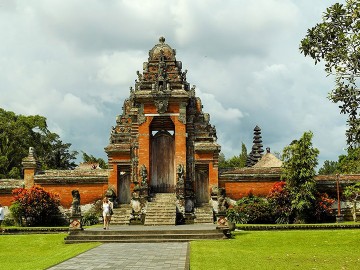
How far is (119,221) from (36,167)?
7.02 metres

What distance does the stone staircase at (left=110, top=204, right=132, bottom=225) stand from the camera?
23.3 meters

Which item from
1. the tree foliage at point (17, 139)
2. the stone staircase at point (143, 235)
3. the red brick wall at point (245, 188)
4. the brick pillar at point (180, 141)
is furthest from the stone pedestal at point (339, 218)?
the tree foliage at point (17, 139)

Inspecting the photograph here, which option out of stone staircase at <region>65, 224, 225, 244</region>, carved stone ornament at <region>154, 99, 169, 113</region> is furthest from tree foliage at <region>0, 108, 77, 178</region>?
stone staircase at <region>65, 224, 225, 244</region>

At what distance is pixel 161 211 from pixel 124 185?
12.6 ft

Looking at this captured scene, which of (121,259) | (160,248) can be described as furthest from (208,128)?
(121,259)

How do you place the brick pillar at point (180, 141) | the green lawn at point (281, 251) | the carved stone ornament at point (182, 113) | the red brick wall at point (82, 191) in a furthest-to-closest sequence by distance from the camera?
the red brick wall at point (82, 191) < the carved stone ornament at point (182, 113) < the brick pillar at point (180, 141) < the green lawn at point (281, 251)

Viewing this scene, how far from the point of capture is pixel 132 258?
12141 mm

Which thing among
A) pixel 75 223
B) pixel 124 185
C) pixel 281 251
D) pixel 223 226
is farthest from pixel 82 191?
pixel 281 251

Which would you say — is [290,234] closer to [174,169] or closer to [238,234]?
[238,234]

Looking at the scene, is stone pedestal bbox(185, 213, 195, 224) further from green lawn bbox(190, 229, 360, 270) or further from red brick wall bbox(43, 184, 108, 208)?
red brick wall bbox(43, 184, 108, 208)

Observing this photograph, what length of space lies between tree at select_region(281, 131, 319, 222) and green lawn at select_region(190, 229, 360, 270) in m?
6.28

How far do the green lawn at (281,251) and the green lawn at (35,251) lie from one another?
12.1ft

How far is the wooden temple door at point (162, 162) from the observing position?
25.6 m

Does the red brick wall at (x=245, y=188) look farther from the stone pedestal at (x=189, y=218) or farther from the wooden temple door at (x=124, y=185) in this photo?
the wooden temple door at (x=124, y=185)
